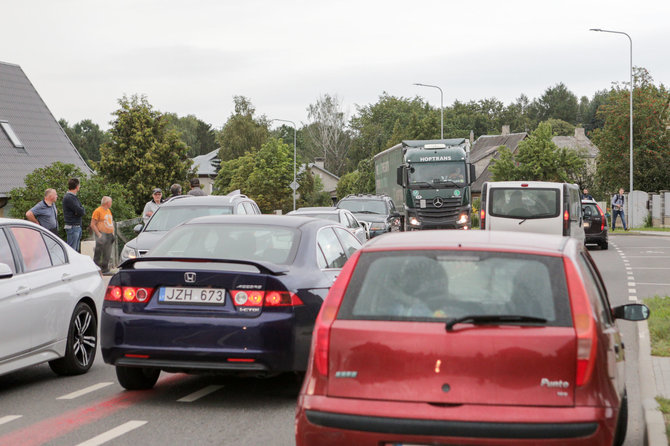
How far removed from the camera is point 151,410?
7.42 m

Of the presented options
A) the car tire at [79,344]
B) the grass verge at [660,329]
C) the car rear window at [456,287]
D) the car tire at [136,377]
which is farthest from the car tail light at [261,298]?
the grass verge at [660,329]

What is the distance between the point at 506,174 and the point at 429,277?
187 feet

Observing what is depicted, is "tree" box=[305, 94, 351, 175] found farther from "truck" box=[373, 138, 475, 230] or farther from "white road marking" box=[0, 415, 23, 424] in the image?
"white road marking" box=[0, 415, 23, 424]

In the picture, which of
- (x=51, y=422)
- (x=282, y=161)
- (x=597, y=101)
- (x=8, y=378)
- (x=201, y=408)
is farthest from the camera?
(x=597, y=101)

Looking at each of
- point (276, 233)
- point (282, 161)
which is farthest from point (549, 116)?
point (276, 233)

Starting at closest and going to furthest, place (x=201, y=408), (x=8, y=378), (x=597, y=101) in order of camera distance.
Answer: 1. (x=201, y=408)
2. (x=8, y=378)
3. (x=597, y=101)

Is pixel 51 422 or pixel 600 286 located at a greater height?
pixel 600 286

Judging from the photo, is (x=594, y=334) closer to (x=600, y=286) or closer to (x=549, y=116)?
(x=600, y=286)

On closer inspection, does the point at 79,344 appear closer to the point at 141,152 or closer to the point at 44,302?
the point at 44,302

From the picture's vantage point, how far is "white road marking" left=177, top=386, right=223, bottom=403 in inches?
309

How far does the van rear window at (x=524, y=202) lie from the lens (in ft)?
63.1

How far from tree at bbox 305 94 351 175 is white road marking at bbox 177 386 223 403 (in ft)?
376

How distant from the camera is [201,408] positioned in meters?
7.51

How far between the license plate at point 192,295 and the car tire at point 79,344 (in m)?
1.89
